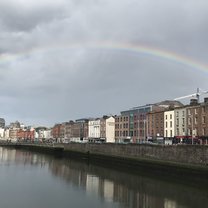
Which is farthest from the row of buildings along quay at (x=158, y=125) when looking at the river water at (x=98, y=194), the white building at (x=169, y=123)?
the river water at (x=98, y=194)

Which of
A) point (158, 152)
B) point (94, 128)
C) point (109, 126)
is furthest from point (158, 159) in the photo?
point (94, 128)

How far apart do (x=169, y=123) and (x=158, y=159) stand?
30.1m

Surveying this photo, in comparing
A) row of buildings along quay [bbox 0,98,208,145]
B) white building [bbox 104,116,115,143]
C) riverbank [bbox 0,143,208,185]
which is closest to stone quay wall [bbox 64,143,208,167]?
riverbank [bbox 0,143,208,185]

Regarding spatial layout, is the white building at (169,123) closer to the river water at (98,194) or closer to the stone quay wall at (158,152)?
the stone quay wall at (158,152)

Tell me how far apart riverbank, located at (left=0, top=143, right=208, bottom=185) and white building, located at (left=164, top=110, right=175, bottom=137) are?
15757mm

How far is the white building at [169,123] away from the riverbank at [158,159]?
51.7 feet

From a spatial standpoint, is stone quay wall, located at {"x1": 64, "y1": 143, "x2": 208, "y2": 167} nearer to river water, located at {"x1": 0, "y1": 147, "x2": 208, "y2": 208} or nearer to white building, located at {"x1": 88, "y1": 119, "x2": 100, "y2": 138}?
river water, located at {"x1": 0, "y1": 147, "x2": 208, "y2": 208}

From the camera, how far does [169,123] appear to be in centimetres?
7638

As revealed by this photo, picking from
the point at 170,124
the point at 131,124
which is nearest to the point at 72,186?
the point at 170,124

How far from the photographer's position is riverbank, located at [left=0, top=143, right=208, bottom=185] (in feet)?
124

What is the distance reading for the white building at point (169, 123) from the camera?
74.9 meters

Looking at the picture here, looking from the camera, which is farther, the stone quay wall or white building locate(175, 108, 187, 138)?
white building locate(175, 108, 187, 138)

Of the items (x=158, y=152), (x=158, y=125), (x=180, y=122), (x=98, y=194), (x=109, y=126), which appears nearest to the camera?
(x=98, y=194)

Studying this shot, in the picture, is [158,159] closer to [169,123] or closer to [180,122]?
[180,122]
